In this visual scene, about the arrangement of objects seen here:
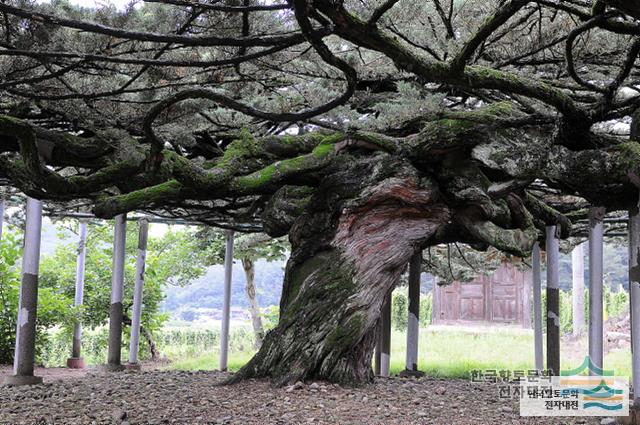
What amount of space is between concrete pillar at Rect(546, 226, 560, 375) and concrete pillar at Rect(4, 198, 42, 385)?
5033 millimetres

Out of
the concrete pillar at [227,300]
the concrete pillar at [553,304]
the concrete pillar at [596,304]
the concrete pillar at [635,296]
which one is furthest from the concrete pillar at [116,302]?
the concrete pillar at [635,296]

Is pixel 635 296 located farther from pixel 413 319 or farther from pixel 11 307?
pixel 11 307

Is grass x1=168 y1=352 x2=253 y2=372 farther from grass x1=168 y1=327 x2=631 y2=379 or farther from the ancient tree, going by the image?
the ancient tree

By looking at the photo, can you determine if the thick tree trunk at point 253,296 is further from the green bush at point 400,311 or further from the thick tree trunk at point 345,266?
the thick tree trunk at point 345,266

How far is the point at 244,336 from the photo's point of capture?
17375 mm

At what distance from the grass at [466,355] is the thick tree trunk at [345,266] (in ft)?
13.4

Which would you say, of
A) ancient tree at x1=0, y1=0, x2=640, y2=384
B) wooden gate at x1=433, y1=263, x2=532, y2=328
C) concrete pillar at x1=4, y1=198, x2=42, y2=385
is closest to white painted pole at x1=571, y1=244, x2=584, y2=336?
wooden gate at x1=433, y1=263, x2=532, y2=328

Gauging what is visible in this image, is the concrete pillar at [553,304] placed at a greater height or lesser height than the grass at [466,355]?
greater

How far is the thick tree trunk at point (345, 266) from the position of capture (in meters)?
4.63

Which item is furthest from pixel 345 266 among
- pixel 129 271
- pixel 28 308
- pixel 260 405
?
pixel 129 271

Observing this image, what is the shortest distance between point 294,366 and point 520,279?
1580 centimetres

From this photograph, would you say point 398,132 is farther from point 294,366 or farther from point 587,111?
point 294,366

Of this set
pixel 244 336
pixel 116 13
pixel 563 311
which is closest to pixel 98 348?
pixel 244 336

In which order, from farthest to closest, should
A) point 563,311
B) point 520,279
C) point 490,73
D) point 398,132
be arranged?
1. point 563,311
2. point 520,279
3. point 398,132
4. point 490,73
